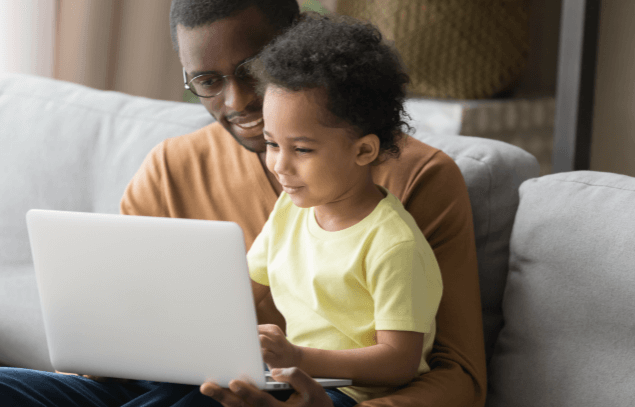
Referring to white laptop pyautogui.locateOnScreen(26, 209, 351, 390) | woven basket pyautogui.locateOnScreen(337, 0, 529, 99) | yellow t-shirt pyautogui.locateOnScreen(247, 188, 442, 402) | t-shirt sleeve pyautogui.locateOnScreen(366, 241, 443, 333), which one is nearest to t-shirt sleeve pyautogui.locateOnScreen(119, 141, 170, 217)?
yellow t-shirt pyautogui.locateOnScreen(247, 188, 442, 402)

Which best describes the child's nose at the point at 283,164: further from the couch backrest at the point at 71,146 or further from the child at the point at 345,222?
the couch backrest at the point at 71,146

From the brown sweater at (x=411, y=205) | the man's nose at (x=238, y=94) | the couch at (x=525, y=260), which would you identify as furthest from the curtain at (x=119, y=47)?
the man's nose at (x=238, y=94)

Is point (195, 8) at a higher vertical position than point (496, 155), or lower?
higher

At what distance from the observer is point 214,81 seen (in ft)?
3.64

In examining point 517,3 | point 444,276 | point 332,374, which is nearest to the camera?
point 332,374

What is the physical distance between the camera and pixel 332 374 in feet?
2.80

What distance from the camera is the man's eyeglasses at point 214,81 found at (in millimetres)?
1076

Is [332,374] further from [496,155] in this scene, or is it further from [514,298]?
[496,155]

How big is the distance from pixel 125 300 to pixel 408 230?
0.37 m

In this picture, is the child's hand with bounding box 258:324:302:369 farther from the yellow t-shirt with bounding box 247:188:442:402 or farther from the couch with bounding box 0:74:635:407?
the couch with bounding box 0:74:635:407

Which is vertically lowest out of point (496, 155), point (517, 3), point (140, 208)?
point (140, 208)

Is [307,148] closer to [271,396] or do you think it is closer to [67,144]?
[271,396]

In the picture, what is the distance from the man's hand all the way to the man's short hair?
0.57 meters

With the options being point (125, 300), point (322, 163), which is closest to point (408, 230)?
point (322, 163)
